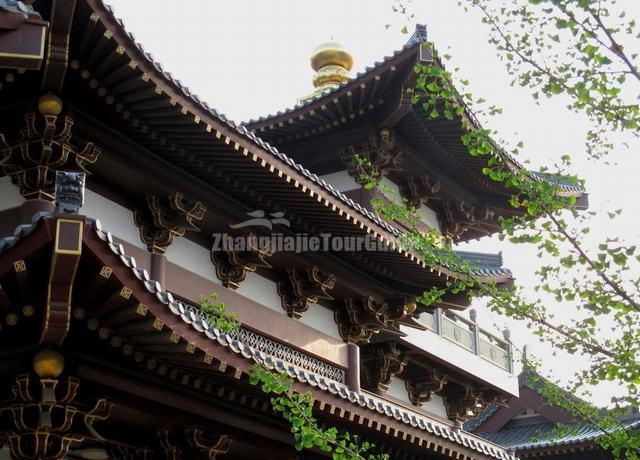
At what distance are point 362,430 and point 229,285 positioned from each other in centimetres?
264

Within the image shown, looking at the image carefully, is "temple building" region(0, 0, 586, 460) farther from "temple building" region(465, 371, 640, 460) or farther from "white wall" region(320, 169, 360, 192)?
"temple building" region(465, 371, 640, 460)

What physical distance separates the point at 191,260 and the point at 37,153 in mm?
2822

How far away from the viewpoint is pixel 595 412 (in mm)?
8664

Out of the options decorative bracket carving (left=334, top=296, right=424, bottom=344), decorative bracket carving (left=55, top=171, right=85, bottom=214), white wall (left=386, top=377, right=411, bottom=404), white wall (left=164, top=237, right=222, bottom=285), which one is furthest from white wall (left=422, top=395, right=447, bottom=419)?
decorative bracket carving (left=55, top=171, right=85, bottom=214)

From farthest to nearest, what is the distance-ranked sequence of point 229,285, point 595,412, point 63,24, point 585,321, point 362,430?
point 229,285 → point 362,430 → point 595,412 → point 63,24 → point 585,321

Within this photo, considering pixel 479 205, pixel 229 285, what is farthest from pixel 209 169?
pixel 479 205

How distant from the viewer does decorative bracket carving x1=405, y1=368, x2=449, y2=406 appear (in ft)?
54.9

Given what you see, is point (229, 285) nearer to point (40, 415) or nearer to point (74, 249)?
point (40, 415)

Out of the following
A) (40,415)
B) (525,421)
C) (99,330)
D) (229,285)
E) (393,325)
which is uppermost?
(525,421)

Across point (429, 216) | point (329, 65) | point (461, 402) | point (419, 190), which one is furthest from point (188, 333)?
point (329, 65)

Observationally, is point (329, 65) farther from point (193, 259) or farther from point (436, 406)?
point (193, 259)

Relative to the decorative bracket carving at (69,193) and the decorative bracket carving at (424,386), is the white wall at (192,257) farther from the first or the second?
the decorative bracket carving at (424,386)

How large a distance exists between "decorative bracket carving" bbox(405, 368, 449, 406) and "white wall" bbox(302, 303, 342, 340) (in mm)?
3406

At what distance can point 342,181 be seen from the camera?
15.7 metres
